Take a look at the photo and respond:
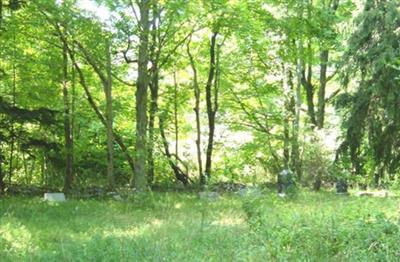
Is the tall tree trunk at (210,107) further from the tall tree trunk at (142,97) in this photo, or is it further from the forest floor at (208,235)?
the forest floor at (208,235)

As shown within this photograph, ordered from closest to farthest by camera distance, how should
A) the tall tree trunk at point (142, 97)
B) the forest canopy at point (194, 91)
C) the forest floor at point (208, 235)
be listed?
the forest floor at point (208, 235) → the tall tree trunk at point (142, 97) → the forest canopy at point (194, 91)

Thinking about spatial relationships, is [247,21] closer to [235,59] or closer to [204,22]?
[204,22]

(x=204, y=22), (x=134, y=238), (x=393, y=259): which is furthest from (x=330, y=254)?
(x=204, y=22)

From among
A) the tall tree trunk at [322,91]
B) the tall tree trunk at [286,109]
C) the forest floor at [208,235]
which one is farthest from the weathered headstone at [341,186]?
the forest floor at [208,235]

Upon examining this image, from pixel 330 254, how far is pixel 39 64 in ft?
42.4

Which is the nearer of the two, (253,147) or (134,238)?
(134,238)

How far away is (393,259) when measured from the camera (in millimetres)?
4688

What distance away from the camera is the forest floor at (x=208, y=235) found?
17.1ft

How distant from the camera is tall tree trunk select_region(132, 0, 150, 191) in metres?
12.4

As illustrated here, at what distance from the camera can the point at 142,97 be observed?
1312 cm

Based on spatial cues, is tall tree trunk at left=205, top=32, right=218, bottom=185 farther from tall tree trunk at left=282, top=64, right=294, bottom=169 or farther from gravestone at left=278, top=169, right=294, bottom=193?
gravestone at left=278, top=169, right=294, bottom=193

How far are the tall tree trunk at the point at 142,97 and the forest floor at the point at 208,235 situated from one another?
2970 millimetres

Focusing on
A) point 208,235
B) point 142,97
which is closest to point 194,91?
point 142,97

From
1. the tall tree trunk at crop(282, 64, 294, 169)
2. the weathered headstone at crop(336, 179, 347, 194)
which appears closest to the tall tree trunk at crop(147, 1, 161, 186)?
the tall tree trunk at crop(282, 64, 294, 169)
